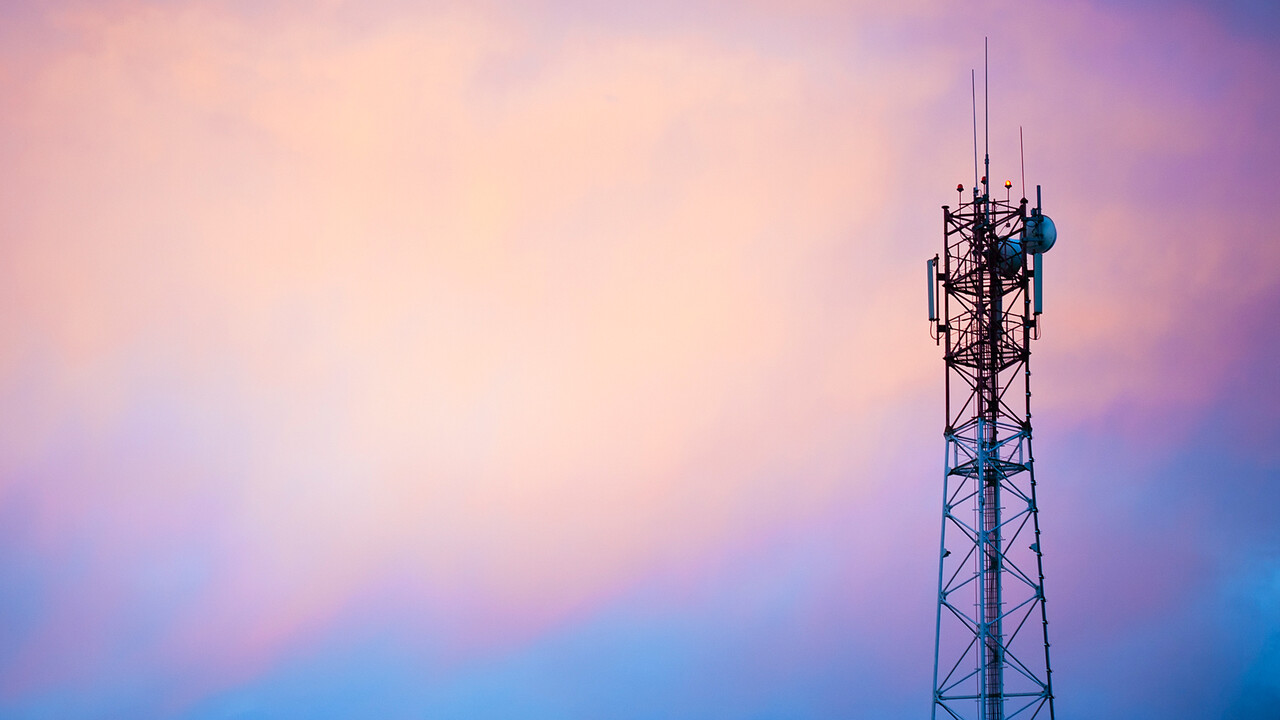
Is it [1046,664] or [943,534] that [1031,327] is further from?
[1046,664]

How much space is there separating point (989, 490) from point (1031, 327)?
333 inches

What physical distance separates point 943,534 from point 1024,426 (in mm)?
6595

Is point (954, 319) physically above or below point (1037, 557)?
above

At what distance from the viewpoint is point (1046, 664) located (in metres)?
74.2

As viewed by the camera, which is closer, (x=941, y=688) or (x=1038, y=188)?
(x=941, y=688)

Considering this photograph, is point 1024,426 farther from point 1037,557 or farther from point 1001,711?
point 1001,711

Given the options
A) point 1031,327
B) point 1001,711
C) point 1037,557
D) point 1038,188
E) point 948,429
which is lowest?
point 1001,711

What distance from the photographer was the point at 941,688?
75.6 meters

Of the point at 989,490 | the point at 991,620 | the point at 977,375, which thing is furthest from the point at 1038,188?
the point at 991,620

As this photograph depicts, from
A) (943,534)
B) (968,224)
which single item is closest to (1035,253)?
(968,224)

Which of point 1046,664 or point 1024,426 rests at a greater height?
point 1024,426

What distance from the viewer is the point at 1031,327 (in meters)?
78.0

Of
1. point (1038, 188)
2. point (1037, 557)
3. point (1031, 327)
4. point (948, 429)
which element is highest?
point (1038, 188)

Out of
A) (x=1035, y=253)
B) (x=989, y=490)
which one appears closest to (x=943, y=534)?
(x=989, y=490)
